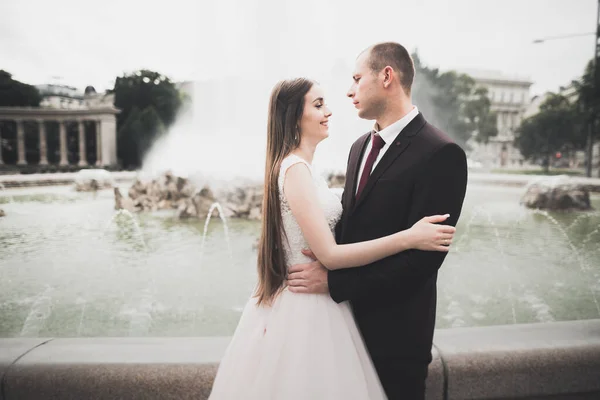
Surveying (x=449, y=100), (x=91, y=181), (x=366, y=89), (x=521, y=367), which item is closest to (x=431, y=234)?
(x=366, y=89)

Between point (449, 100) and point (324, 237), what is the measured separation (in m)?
48.0

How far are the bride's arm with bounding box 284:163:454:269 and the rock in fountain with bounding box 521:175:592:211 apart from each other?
13.2m

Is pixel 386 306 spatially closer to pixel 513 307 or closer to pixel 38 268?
pixel 513 307

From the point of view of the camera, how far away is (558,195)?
12.8 m

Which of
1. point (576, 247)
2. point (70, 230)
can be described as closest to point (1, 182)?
point (70, 230)

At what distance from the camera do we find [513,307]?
17.9 ft

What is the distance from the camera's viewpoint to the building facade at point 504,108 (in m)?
80.4

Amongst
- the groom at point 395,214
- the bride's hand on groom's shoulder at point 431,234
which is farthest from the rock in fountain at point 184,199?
the bride's hand on groom's shoulder at point 431,234

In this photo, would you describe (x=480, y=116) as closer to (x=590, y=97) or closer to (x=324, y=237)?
(x=590, y=97)

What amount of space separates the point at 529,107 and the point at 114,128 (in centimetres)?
7959

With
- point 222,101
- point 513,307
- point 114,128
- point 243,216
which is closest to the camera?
point 513,307

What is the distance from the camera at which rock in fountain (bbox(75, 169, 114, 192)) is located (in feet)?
60.7

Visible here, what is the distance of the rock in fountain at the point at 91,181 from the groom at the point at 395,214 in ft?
62.3

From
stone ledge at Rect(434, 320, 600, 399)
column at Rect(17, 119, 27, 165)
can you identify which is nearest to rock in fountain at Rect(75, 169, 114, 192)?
stone ledge at Rect(434, 320, 600, 399)
